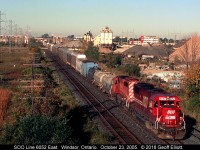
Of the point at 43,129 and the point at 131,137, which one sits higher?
the point at 43,129

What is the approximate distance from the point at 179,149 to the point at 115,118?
11.0m

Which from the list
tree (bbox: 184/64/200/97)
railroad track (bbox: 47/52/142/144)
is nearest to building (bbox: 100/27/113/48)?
railroad track (bbox: 47/52/142/144)

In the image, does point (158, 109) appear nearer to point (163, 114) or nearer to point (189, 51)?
point (163, 114)

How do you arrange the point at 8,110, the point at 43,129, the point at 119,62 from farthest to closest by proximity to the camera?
the point at 119,62, the point at 8,110, the point at 43,129

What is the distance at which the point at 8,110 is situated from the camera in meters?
30.0

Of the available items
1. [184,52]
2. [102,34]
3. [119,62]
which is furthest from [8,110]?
[102,34]

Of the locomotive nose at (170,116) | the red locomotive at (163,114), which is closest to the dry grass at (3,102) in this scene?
the red locomotive at (163,114)

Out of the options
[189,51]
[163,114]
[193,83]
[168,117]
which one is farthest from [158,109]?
[189,51]

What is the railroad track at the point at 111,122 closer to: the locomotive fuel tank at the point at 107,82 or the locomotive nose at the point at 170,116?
the locomotive fuel tank at the point at 107,82

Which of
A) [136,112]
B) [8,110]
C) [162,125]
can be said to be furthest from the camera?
[8,110]

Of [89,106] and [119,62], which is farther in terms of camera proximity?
[119,62]

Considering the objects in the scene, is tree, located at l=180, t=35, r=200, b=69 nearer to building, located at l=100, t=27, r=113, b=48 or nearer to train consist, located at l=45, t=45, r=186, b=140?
train consist, located at l=45, t=45, r=186, b=140

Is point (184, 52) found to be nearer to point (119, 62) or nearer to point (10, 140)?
point (119, 62)

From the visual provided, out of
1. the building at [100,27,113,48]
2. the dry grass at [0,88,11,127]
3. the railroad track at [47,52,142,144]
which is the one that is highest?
the building at [100,27,113,48]
